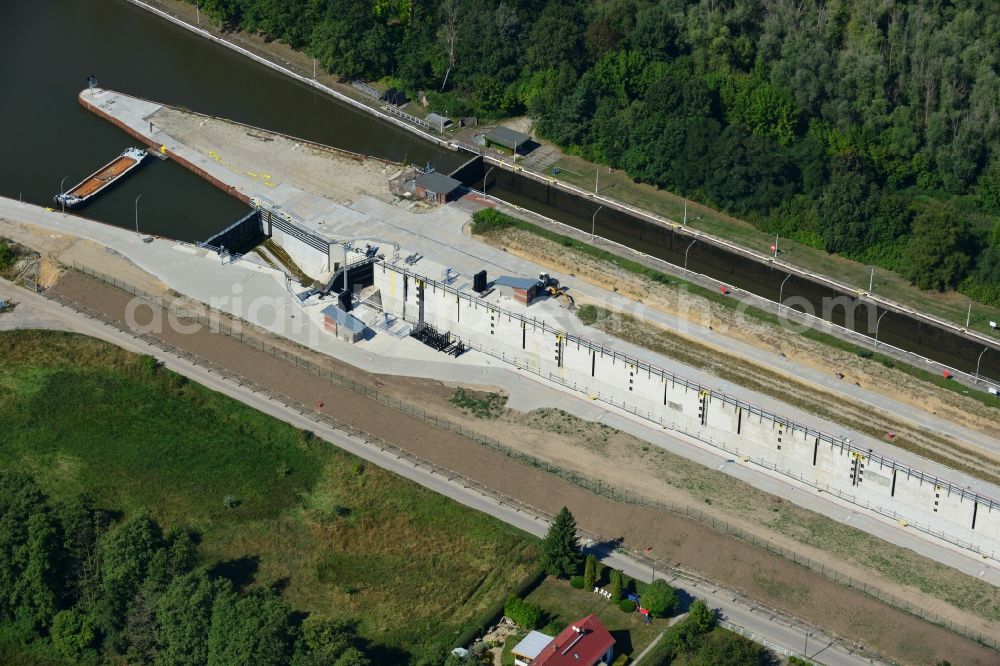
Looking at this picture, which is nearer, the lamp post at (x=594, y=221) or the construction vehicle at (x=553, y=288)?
the construction vehicle at (x=553, y=288)

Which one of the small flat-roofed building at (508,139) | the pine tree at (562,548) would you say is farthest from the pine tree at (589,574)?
the small flat-roofed building at (508,139)

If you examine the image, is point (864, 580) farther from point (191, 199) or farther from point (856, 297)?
point (191, 199)

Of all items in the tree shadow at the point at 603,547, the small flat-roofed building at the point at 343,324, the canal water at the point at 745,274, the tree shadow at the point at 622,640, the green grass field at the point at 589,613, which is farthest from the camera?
the canal water at the point at 745,274

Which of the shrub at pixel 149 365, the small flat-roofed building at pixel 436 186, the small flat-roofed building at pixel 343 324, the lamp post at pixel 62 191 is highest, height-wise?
the small flat-roofed building at pixel 436 186

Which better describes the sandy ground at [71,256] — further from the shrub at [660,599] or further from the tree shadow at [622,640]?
the tree shadow at [622,640]

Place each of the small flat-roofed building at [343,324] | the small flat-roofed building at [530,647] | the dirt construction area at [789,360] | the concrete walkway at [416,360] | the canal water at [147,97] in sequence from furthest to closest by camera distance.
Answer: the canal water at [147,97], the small flat-roofed building at [343,324], the dirt construction area at [789,360], the concrete walkway at [416,360], the small flat-roofed building at [530,647]

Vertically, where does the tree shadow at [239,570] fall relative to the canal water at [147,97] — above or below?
below

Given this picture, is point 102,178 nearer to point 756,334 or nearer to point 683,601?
point 756,334
